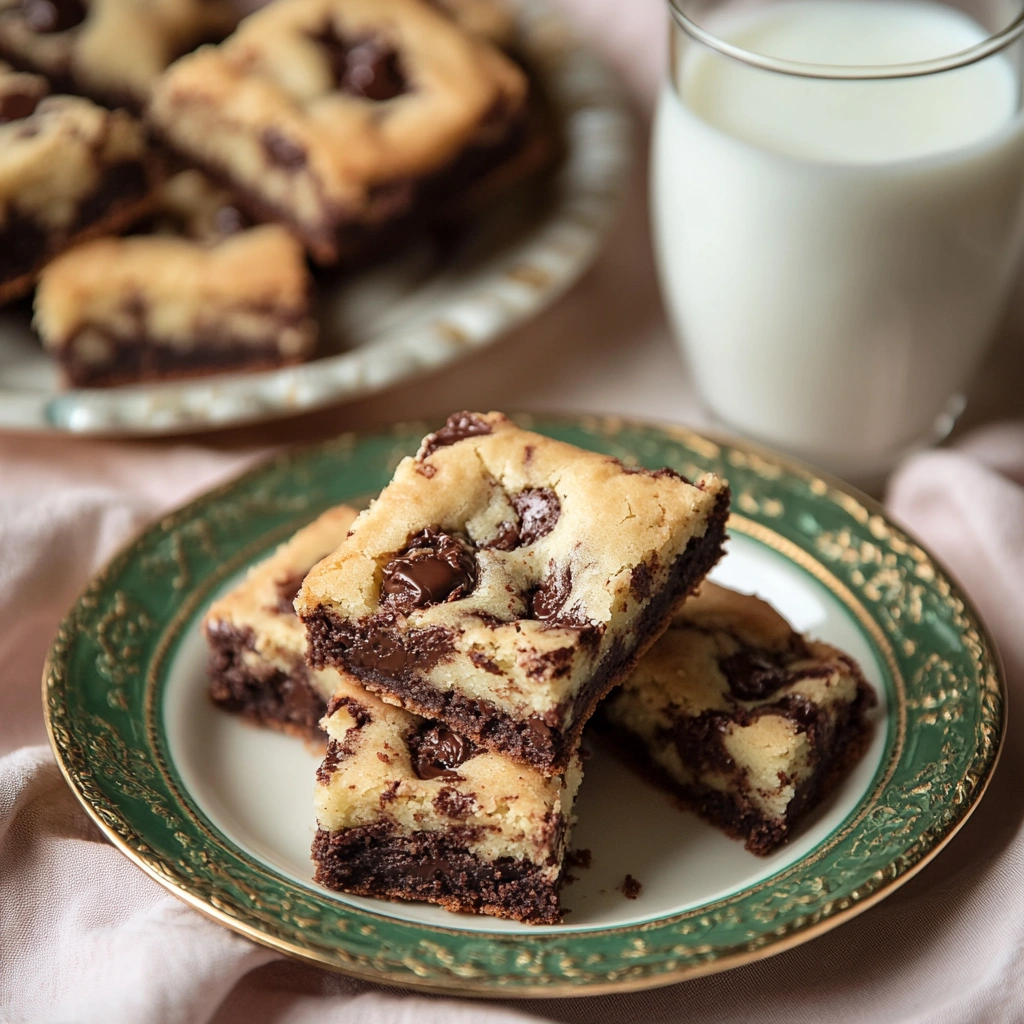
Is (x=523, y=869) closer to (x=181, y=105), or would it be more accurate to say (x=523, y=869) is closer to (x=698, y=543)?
(x=698, y=543)

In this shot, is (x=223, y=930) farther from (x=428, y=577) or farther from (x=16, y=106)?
(x=16, y=106)

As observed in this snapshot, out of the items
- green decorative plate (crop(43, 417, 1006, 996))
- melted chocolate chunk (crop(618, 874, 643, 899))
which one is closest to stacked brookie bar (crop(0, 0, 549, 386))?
green decorative plate (crop(43, 417, 1006, 996))

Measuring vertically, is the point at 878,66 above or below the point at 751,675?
above

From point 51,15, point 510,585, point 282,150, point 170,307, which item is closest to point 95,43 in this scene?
point 51,15

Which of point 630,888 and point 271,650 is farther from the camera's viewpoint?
point 271,650

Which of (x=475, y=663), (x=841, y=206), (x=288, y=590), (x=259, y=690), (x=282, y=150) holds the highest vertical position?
(x=841, y=206)

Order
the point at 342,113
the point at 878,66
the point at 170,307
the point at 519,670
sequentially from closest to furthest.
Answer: the point at 519,670
the point at 878,66
the point at 170,307
the point at 342,113

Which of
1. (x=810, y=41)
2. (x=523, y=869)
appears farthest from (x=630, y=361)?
(x=523, y=869)

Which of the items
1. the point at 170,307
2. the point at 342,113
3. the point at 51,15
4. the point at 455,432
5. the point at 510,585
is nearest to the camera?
the point at 510,585
